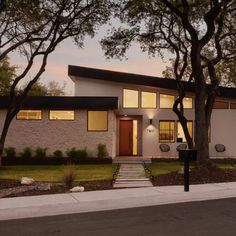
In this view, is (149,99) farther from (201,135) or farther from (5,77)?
(5,77)

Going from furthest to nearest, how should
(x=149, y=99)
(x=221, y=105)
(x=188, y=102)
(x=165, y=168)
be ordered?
(x=221, y=105)
(x=188, y=102)
(x=149, y=99)
(x=165, y=168)

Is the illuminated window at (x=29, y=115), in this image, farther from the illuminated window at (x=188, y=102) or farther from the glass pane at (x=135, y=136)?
the illuminated window at (x=188, y=102)

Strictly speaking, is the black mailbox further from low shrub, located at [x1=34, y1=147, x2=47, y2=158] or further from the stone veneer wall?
low shrub, located at [x1=34, y1=147, x2=47, y2=158]

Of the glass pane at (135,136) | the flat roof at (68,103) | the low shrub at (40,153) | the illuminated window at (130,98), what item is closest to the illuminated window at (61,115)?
the flat roof at (68,103)

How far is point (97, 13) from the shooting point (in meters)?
22.2

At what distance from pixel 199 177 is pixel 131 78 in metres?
13.0

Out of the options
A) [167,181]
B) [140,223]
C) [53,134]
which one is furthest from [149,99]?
[140,223]

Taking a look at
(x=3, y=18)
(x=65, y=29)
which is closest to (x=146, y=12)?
(x=65, y=29)

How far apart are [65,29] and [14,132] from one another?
7.88 m

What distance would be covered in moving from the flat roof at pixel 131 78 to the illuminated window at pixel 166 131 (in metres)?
2.29

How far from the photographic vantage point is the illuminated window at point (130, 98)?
29750mm

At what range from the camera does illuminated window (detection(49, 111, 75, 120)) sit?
27.2 meters

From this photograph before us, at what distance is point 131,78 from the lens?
29.2 metres

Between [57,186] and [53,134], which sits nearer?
[57,186]
